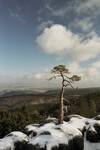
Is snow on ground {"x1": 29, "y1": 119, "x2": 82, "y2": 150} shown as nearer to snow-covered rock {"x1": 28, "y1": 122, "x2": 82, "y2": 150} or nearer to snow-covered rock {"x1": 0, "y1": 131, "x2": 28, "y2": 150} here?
snow-covered rock {"x1": 28, "y1": 122, "x2": 82, "y2": 150}

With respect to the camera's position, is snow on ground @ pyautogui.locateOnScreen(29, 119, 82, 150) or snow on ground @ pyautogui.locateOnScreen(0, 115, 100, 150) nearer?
snow on ground @ pyautogui.locateOnScreen(29, 119, 82, 150)

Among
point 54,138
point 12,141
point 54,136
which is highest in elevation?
point 54,136

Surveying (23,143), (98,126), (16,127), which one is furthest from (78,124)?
(16,127)

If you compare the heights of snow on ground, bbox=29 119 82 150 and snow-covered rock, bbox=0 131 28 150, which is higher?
snow on ground, bbox=29 119 82 150

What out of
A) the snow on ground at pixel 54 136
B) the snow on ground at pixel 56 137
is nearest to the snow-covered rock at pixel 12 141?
the snow on ground at pixel 56 137

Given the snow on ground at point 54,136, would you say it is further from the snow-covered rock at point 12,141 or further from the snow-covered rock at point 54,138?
the snow-covered rock at point 12,141

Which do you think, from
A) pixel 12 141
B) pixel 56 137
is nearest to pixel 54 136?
pixel 56 137

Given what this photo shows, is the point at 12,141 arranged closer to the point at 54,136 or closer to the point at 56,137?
the point at 54,136

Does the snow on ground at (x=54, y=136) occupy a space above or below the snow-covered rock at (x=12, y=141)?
above

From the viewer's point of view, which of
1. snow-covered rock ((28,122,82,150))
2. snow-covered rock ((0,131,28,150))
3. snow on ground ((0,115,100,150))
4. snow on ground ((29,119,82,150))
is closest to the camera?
snow-covered rock ((28,122,82,150))

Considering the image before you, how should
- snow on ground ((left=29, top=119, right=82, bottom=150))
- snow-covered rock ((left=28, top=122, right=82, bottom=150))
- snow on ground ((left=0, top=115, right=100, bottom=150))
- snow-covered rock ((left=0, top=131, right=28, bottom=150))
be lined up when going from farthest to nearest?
snow-covered rock ((left=0, top=131, right=28, bottom=150))
snow on ground ((left=0, top=115, right=100, bottom=150))
snow on ground ((left=29, top=119, right=82, bottom=150))
snow-covered rock ((left=28, top=122, right=82, bottom=150))

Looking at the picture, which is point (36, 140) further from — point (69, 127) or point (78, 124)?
point (78, 124)

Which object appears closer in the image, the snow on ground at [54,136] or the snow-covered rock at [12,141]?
the snow on ground at [54,136]

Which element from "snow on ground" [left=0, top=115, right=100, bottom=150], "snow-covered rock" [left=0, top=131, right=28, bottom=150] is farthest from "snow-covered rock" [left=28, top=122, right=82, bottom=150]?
"snow-covered rock" [left=0, top=131, right=28, bottom=150]
